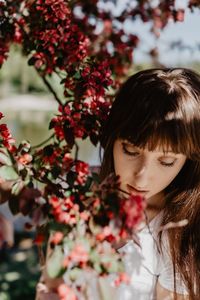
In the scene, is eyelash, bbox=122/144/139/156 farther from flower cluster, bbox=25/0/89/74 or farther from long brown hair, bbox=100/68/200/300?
flower cluster, bbox=25/0/89/74

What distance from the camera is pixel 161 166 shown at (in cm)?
130

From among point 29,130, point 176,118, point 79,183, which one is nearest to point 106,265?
point 79,183

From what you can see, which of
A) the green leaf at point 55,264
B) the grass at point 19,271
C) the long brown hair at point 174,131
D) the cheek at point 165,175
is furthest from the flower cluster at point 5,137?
the grass at point 19,271

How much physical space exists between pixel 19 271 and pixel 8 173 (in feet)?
→ 10.3

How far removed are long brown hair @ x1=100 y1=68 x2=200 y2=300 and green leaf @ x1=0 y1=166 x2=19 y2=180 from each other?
44 cm

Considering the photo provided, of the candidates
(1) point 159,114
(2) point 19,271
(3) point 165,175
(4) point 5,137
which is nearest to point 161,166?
(3) point 165,175

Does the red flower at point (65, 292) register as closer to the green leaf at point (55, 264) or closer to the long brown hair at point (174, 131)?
the green leaf at point (55, 264)

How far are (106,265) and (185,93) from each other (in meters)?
0.70

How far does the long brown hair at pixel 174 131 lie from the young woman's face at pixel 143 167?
0.08ft

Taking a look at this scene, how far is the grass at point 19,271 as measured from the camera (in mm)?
3465

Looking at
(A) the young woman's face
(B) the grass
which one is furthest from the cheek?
(B) the grass

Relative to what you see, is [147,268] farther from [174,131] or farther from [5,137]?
[5,137]

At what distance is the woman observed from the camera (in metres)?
1.28

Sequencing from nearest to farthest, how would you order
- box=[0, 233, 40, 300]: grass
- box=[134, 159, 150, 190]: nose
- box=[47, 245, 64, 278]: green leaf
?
box=[47, 245, 64, 278]: green leaf
box=[134, 159, 150, 190]: nose
box=[0, 233, 40, 300]: grass
